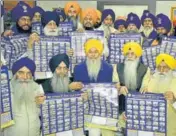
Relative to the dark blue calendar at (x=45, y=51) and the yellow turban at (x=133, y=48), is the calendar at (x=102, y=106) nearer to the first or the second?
the yellow turban at (x=133, y=48)

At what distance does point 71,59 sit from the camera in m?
4.61

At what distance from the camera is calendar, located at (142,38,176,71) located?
4.56 meters

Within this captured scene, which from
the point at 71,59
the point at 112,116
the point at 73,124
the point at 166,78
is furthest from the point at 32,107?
the point at 166,78

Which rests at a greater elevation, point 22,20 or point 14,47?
point 22,20

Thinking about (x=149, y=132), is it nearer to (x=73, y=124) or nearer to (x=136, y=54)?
(x=73, y=124)

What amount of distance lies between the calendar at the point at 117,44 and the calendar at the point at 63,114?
1.13 meters

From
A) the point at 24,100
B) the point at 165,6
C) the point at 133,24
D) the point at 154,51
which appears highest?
the point at 165,6

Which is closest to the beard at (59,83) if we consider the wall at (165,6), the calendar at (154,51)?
the calendar at (154,51)

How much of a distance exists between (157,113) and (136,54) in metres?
0.87

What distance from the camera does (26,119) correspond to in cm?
372

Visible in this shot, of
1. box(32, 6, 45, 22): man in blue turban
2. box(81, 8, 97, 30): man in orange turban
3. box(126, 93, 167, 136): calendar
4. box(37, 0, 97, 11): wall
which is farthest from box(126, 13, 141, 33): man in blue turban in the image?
box(37, 0, 97, 11): wall

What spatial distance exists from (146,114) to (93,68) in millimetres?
819

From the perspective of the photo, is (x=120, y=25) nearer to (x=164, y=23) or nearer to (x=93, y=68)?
(x=164, y=23)

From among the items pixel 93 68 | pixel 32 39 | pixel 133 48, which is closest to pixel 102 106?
pixel 93 68
